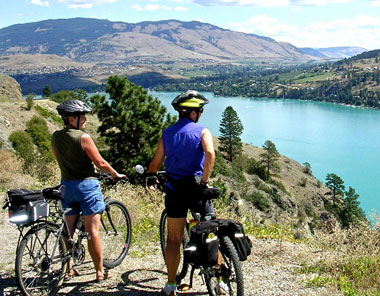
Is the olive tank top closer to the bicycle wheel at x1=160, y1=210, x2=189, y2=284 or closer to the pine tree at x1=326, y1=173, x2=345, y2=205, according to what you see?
the bicycle wheel at x1=160, y1=210, x2=189, y2=284

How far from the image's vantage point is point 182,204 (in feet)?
12.1

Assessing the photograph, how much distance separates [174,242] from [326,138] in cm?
9181

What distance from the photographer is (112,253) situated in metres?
5.20

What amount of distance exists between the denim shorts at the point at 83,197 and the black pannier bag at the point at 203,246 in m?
1.26

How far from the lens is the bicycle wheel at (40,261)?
3.81 m

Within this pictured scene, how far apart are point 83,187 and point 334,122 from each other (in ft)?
389

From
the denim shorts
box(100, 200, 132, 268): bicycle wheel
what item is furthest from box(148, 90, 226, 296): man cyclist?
box(100, 200, 132, 268): bicycle wheel

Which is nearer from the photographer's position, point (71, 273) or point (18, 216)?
point (18, 216)

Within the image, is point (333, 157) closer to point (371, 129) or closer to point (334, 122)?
point (371, 129)

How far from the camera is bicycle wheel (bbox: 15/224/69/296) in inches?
150

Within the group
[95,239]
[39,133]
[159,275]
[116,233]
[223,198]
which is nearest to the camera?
[95,239]

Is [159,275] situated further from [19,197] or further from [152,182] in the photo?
[19,197]

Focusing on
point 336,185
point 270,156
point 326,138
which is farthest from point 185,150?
point 326,138

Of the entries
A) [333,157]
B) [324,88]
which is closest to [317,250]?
[333,157]
